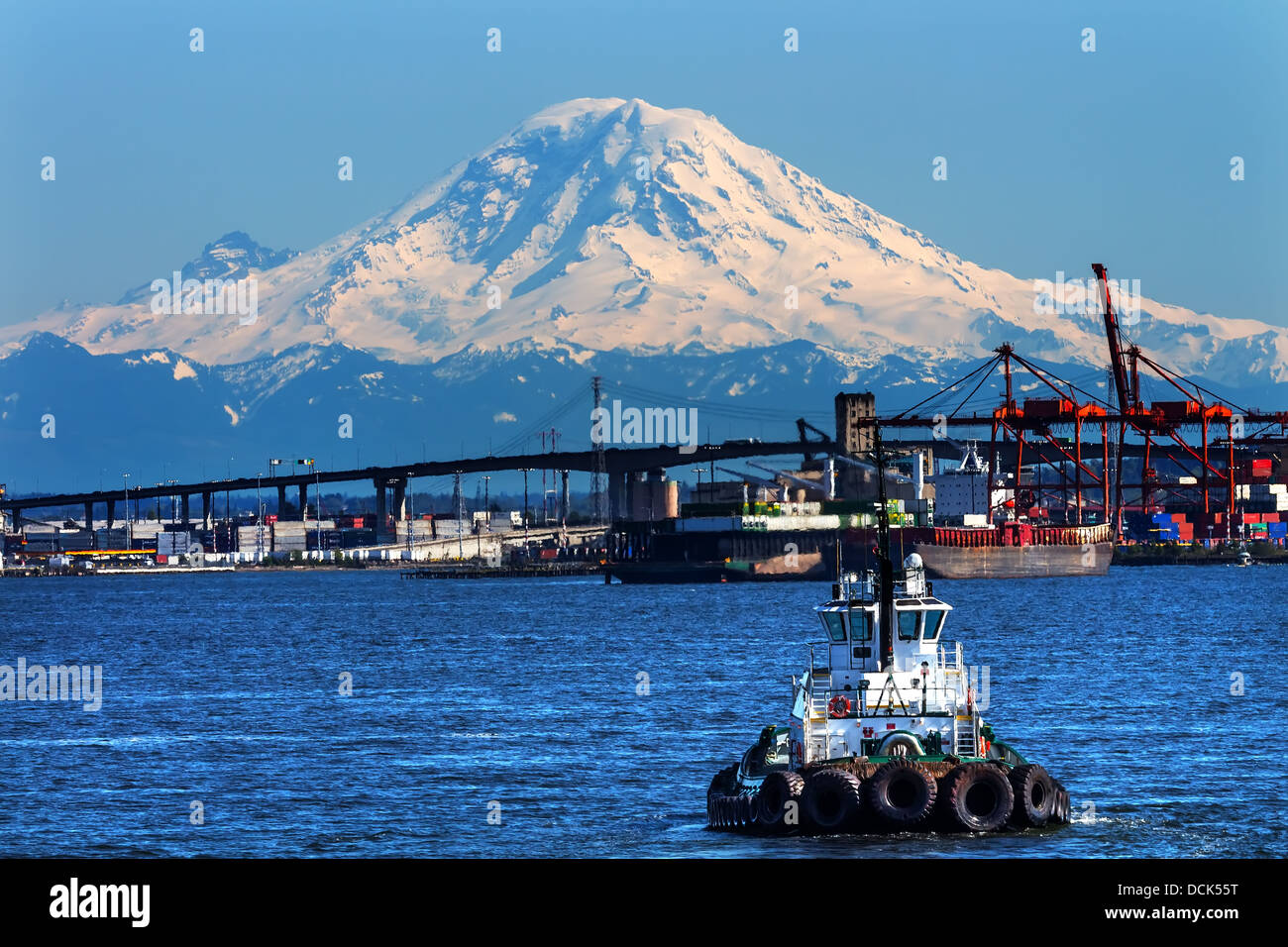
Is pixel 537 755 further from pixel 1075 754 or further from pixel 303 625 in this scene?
pixel 303 625

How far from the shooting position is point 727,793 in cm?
3612

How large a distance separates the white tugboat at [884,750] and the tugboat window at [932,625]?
23mm

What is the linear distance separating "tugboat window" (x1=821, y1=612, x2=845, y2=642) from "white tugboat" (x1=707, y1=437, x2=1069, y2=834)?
0.02 m

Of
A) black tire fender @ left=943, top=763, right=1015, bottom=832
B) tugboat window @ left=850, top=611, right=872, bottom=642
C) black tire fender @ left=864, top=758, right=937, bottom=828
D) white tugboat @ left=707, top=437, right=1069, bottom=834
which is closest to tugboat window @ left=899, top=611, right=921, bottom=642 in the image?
white tugboat @ left=707, top=437, right=1069, bottom=834

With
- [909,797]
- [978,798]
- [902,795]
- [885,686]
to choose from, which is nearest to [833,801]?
[902,795]

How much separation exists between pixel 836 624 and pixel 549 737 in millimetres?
20073

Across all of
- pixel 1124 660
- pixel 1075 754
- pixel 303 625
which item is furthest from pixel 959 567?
pixel 1075 754

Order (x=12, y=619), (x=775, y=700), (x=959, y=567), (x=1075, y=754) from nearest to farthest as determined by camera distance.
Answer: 1. (x=1075, y=754)
2. (x=775, y=700)
3. (x=12, y=619)
4. (x=959, y=567)

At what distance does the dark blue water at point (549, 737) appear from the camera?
37.0 meters

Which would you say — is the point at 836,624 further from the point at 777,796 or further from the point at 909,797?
the point at 909,797

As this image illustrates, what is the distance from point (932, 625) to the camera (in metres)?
36.1

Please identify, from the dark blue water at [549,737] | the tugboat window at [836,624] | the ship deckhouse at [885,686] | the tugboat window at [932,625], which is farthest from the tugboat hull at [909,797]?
the tugboat window at [836,624]
